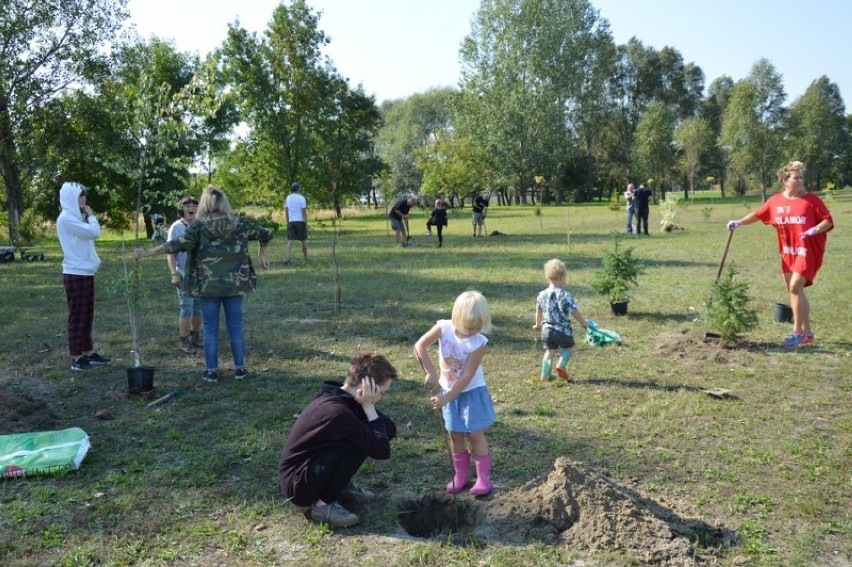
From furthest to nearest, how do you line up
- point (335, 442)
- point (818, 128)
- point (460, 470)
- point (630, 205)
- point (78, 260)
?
point (818, 128)
point (630, 205)
point (78, 260)
point (460, 470)
point (335, 442)

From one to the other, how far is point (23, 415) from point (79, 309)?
6.11 feet

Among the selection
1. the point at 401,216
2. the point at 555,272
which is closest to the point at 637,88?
the point at 401,216

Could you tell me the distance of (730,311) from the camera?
7758 millimetres

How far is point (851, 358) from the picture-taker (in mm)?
7375

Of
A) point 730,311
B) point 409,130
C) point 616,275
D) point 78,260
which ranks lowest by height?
point 730,311

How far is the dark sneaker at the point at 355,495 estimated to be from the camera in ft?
13.8

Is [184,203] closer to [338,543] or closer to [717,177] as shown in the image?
[338,543]

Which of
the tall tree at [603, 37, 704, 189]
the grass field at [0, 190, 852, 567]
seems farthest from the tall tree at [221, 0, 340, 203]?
the tall tree at [603, 37, 704, 189]

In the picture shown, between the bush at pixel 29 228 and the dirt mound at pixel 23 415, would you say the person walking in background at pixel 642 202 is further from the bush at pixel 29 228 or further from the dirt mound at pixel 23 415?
the bush at pixel 29 228

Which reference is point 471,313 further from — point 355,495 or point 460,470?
point 355,495

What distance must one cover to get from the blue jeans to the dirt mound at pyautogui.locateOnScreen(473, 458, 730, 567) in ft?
12.5

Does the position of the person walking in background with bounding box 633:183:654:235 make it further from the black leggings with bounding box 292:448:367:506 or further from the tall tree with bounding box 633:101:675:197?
the tall tree with bounding box 633:101:675:197

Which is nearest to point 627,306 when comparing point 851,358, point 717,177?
point 851,358

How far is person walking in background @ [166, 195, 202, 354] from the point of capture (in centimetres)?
780
